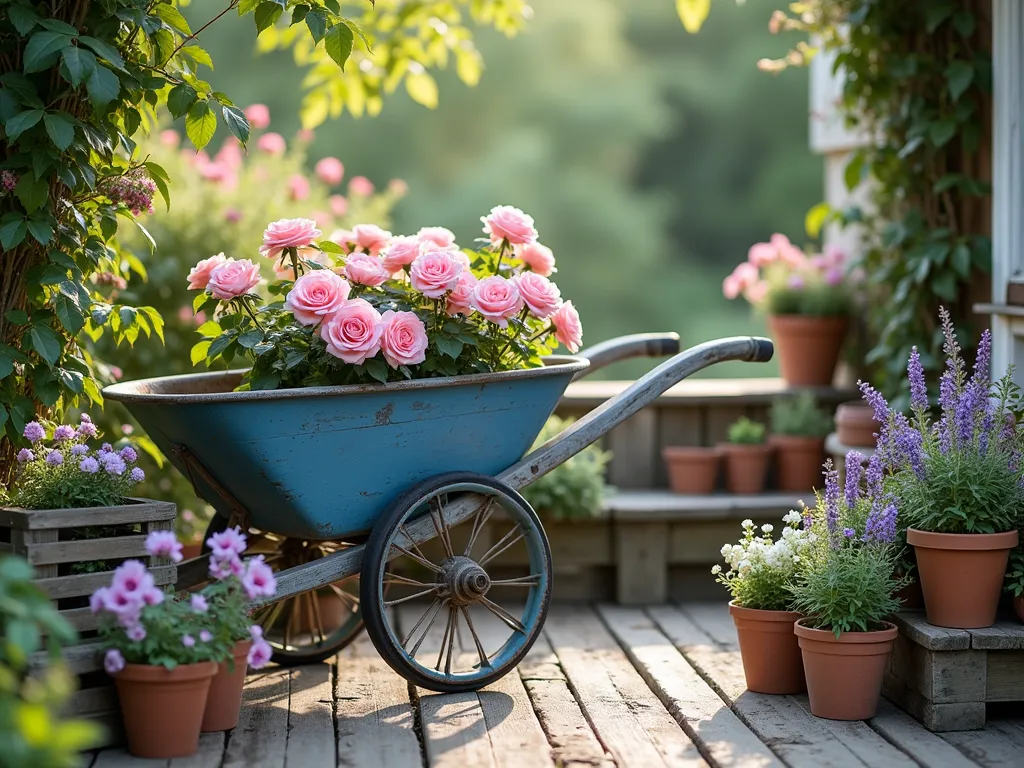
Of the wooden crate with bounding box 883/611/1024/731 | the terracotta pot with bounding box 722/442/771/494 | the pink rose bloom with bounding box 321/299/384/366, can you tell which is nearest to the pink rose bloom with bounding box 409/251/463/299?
the pink rose bloom with bounding box 321/299/384/366

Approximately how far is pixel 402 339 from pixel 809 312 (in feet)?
7.58

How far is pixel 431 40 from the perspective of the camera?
4.62m

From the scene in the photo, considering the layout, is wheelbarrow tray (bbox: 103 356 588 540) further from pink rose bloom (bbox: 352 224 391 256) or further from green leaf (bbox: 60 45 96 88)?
green leaf (bbox: 60 45 96 88)

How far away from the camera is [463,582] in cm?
279

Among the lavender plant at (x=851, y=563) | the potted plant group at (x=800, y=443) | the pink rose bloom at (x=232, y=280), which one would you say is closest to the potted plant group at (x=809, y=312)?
the potted plant group at (x=800, y=443)

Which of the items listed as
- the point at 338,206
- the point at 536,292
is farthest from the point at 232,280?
the point at 338,206

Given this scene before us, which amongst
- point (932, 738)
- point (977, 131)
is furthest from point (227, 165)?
point (932, 738)

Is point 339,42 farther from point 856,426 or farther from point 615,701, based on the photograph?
point 856,426

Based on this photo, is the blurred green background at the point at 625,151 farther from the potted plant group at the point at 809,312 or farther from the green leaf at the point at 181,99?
the green leaf at the point at 181,99

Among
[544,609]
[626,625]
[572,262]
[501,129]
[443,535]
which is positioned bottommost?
[626,625]

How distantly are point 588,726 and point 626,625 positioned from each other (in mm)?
1073

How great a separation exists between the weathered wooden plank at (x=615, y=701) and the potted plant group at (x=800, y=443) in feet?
3.11

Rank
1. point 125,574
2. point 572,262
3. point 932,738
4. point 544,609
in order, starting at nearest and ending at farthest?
1. point 125,574
2. point 932,738
3. point 544,609
4. point 572,262

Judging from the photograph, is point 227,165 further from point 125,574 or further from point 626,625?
point 125,574
